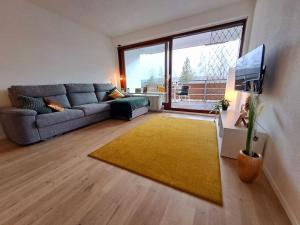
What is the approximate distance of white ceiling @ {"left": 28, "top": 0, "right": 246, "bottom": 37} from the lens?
2795 millimetres

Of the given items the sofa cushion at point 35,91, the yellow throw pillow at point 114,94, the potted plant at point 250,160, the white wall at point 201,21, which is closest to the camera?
the potted plant at point 250,160

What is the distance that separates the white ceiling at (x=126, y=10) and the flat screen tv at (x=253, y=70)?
5.82ft

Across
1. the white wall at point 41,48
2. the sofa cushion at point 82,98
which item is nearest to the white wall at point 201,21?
the white wall at point 41,48

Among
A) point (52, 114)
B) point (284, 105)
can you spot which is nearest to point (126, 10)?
point (52, 114)

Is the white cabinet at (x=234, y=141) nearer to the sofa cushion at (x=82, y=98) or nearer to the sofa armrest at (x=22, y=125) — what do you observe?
the sofa armrest at (x=22, y=125)

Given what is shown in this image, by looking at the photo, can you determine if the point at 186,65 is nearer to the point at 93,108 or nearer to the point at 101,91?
the point at 101,91

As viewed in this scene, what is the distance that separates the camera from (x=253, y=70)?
178 cm

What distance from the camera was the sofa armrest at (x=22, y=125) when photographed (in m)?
2.12

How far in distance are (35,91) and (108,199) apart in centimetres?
279

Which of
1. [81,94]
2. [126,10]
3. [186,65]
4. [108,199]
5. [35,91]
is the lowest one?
[108,199]

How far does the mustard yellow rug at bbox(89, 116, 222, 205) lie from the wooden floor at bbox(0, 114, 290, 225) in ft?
0.31

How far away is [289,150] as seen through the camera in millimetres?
1152

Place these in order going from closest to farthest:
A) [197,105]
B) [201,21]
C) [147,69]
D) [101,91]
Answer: [201,21] → [101,91] → [197,105] → [147,69]

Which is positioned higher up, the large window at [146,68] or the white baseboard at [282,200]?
the large window at [146,68]
